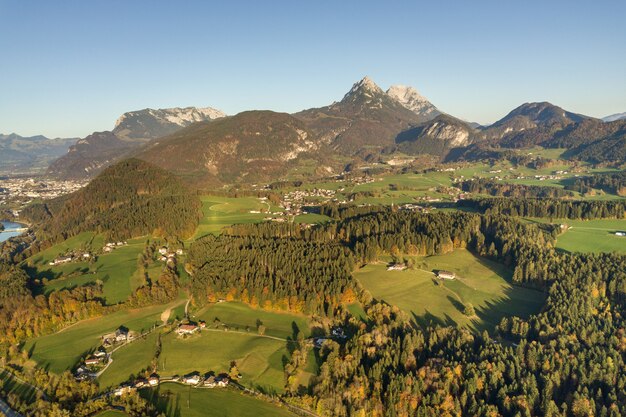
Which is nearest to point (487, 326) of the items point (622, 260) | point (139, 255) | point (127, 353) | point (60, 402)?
point (622, 260)

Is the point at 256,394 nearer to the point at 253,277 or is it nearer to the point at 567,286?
the point at 253,277

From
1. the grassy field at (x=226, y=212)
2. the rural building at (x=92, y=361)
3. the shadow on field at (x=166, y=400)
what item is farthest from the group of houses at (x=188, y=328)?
the grassy field at (x=226, y=212)

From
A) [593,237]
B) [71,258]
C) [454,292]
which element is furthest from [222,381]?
[593,237]

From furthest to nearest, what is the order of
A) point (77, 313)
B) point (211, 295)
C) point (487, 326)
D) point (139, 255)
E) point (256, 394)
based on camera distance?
point (139, 255) → point (211, 295) → point (77, 313) → point (487, 326) → point (256, 394)

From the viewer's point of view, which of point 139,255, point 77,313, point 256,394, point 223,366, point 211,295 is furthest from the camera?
point 139,255

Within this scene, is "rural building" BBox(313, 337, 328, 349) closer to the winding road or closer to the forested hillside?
the winding road

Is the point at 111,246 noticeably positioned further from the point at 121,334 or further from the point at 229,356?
the point at 229,356

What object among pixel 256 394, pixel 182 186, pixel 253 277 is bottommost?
pixel 256 394
